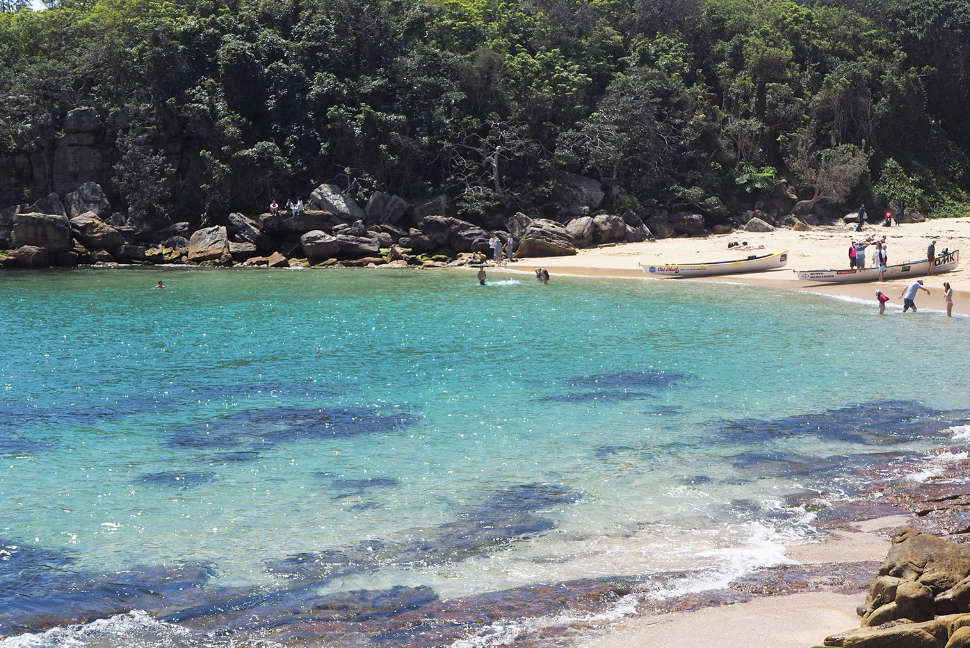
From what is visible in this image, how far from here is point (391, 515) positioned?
Answer: 10.9 m

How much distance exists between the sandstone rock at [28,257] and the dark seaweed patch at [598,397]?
3529 cm

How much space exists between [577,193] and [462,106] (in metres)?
8.71

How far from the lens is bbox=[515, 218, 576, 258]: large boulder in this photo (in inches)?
1709

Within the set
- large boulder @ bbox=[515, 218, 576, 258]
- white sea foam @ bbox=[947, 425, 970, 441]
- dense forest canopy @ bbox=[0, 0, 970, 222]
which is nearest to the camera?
white sea foam @ bbox=[947, 425, 970, 441]

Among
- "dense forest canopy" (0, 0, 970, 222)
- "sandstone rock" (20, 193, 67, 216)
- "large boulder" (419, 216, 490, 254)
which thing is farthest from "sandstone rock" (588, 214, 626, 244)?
"sandstone rock" (20, 193, 67, 216)

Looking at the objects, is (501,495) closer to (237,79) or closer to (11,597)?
(11,597)

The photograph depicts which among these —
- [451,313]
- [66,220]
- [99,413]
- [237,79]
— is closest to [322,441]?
[99,413]

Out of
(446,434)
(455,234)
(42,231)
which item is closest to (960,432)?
(446,434)

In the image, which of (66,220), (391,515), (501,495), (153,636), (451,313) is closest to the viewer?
(153,636)

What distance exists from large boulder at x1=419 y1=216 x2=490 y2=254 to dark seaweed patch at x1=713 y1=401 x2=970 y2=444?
29.6 meters

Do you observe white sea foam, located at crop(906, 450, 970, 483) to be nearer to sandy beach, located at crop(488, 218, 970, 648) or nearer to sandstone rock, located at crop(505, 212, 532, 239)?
sandy beach, located at crop(488, 218, 970, 648)

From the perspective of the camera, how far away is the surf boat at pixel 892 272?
32.9m

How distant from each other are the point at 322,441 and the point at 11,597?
6118 millimetres

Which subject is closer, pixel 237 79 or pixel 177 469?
pixel 177 469
